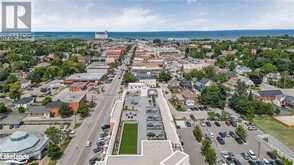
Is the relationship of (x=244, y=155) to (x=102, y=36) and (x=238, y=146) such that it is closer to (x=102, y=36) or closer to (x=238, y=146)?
(x=238, y=146)

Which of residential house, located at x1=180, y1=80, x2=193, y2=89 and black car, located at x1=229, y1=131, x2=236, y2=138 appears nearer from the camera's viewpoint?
black car, located at x1=229, y1=131, x2=236, y2=138

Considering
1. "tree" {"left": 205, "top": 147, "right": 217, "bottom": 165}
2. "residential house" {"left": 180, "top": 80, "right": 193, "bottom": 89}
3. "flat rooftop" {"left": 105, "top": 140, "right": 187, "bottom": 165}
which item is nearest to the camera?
"flat rooftop" {"left": 105, "top": 140, "right": 187, "bottom": 165}

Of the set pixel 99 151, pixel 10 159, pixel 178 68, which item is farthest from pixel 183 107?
pixel 178 68

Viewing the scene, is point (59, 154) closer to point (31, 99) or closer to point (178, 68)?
point (31, 99)

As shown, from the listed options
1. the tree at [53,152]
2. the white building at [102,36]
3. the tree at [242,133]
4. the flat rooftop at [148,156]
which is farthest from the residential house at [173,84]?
the white building at [102,36]

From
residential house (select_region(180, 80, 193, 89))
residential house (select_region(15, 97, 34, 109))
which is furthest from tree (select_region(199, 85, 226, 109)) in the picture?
residential house (select_region(15, 97, 34, 109))

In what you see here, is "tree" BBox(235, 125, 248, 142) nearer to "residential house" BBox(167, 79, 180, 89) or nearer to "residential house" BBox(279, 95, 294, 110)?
"residential house" BBox(279, 95, 294, 110)

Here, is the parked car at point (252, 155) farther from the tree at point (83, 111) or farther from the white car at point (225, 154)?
the tree at point (83, 111)
